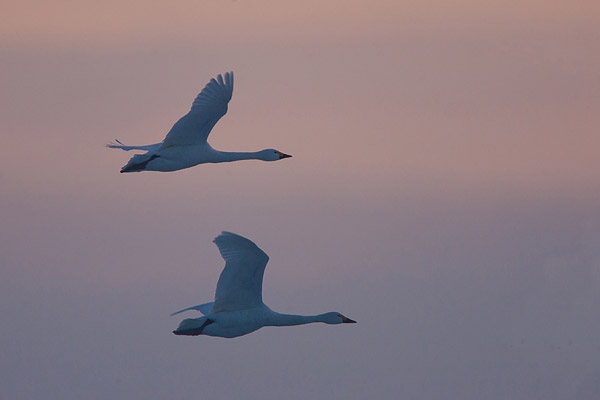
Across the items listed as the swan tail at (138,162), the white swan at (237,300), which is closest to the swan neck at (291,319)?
the white swan at (237,300)

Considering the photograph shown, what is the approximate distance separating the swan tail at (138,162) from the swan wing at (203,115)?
51 cm

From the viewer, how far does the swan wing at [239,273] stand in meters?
45.6

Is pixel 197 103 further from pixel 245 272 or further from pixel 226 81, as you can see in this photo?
pixel 245 272

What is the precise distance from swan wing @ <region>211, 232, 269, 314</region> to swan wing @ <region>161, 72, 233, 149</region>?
167 inches

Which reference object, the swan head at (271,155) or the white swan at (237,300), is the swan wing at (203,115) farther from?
the white swan at (237,300)

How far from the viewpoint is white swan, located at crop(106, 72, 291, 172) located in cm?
4759

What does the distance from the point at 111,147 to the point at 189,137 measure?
5200mm

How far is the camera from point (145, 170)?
161 ft

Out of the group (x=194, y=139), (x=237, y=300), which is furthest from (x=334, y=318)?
(x=194, y=139)

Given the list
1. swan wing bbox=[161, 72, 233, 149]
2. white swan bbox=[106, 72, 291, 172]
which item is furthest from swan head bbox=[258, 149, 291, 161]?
swan wing bbox=[161, 72, 233, 149]

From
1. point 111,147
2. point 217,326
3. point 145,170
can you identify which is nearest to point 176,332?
point 217,326

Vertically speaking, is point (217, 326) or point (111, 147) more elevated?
point (111, 147)

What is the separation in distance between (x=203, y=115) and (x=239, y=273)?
4.67 m

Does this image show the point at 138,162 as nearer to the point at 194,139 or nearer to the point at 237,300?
the point at 194,139
